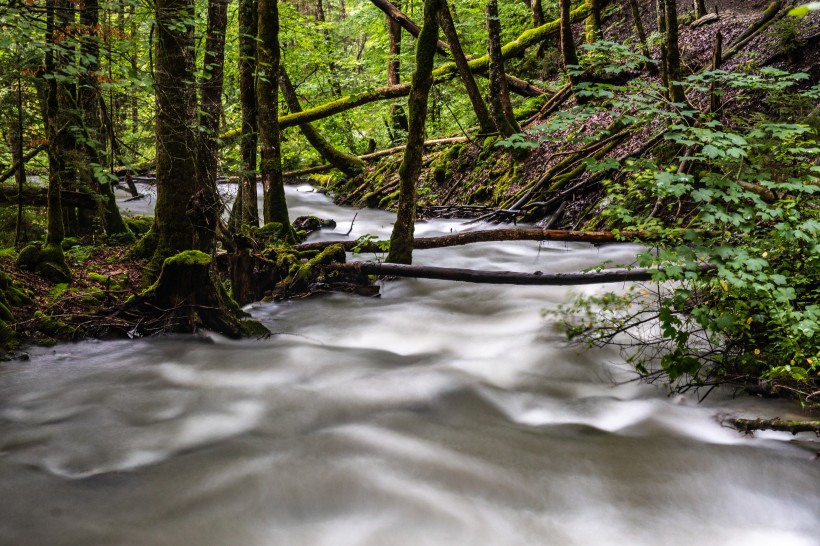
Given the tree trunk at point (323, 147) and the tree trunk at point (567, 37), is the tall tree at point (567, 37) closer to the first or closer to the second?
the tree trunk at point (567, 37)

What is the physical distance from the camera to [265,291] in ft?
23.6

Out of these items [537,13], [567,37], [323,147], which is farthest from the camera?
[323,147]

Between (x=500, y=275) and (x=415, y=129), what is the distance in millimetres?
2192

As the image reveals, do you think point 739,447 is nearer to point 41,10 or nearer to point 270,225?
point 41,10

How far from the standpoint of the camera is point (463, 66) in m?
9.48

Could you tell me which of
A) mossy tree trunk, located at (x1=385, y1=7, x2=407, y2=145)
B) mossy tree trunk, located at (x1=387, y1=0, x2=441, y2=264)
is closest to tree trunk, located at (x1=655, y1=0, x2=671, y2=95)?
mossy tree trunk, located at (x1=387, y1=0, x2=441, y2=264)

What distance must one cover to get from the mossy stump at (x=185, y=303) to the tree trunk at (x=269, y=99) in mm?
2618

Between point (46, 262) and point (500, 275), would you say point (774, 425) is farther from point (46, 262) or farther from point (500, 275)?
point (46, 262)

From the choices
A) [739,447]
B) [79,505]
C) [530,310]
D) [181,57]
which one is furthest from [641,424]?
[181,57]

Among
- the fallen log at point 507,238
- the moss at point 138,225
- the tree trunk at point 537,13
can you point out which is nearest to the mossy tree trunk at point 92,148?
the moss at point 138,225

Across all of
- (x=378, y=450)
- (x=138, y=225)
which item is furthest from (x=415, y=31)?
(x=378, y=450)

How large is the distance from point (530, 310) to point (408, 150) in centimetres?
247

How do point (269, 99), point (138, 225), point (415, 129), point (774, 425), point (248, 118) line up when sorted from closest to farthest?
point (774, 425)
point (415, 129)
point (269, 99)
point (248, 118)
point (138, 225)

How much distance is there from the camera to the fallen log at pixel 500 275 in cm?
499
